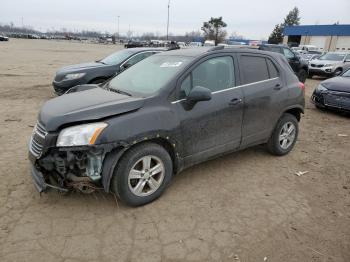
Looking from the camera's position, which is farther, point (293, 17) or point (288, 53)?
point (293, 17)

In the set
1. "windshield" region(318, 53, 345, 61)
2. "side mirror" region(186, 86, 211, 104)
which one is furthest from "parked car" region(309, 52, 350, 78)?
"side mirror" region(186, 86, 211, 104)

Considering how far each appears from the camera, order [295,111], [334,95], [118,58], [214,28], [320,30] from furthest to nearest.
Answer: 1. [214,28]
2. [320,30]
3. [118,58]
4. [334,95]
5. [295,111]

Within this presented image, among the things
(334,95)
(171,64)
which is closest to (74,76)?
(171,64)

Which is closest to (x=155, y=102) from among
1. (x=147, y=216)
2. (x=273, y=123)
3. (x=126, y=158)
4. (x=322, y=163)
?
(x=126, y=158)

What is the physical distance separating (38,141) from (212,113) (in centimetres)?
206

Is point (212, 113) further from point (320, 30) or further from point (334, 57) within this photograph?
point (320, 30)

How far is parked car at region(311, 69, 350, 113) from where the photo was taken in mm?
8188

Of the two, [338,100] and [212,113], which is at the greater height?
[212,113]

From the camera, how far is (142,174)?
3506 millimetres

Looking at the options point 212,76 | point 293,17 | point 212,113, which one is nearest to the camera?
point 212,113

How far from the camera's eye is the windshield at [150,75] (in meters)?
3.84

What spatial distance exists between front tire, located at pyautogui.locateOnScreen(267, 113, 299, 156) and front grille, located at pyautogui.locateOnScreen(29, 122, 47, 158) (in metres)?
3.45

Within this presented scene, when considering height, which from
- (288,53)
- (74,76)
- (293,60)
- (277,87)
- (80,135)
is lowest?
(74,76)

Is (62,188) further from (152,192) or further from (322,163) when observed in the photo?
(322,163)
